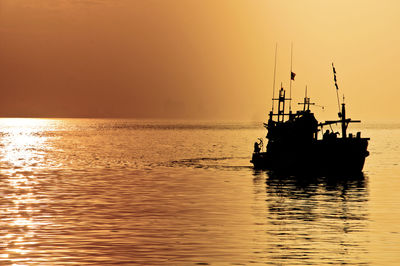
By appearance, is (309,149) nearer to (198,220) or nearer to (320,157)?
(320,157)

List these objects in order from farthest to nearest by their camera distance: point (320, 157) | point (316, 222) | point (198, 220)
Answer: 1. point (320, 157)
2. point (198, 220)
3. point (316, 222)

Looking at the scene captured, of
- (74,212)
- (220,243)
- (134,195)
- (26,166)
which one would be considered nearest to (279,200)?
(134,195)

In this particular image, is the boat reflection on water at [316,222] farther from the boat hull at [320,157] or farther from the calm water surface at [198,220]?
the boat hull at [320,157]

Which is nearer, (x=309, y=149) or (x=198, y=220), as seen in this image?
(x=198, y=220)

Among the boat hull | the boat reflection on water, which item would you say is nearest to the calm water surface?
the boat reflection on water

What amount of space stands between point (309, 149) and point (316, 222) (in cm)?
4038

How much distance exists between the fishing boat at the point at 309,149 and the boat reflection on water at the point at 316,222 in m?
10.8

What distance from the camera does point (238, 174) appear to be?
242 ft

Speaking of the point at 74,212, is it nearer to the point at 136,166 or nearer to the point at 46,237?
the point at 46,237

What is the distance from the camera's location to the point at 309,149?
77.2m

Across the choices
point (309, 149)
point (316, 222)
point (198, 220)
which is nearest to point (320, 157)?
point (309, 149)

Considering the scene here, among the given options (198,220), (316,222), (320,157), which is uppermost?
(320,157)

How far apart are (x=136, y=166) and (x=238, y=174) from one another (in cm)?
1773

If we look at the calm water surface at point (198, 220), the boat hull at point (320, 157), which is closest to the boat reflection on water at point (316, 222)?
the calm water surface at point (198, 220)
